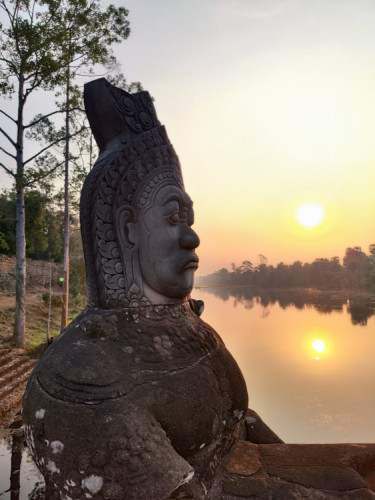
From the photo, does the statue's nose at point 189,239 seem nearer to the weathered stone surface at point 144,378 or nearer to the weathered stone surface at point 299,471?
the weathered stone surface at point 144,378

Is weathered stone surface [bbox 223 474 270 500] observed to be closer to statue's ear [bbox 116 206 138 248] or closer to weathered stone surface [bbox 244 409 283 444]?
weathered stone surface [bbox 244 409 283 444]

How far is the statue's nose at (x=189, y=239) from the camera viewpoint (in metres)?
1.93

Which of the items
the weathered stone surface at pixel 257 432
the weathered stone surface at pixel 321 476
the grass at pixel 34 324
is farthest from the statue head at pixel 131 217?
the grass at pixel 34 324

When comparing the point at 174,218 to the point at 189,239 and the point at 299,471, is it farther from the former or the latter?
the point at 299,471

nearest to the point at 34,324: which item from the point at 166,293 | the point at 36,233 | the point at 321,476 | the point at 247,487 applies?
the point at 36,233

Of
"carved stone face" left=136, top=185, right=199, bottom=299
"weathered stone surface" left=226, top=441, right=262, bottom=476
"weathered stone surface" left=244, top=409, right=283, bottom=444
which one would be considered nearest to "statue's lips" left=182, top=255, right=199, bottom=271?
"carved stone face" left=136, top=185, right=199, bottom=299

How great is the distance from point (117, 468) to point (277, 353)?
69.6 ft

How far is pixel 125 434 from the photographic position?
4.42 feet

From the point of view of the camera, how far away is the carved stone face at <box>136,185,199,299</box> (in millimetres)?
1886

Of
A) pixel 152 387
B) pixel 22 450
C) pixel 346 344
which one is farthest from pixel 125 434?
pixel 346 344

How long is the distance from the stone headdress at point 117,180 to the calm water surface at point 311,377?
10.6 m

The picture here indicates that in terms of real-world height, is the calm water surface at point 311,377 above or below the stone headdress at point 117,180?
below

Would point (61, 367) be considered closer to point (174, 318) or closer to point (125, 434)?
point (125, 434)

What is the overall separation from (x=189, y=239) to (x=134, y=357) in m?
0.72
